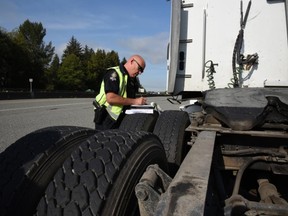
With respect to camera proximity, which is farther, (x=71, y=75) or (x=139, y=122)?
(x=71, y=75)

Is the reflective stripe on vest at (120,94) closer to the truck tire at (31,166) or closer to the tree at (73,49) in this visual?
the truck tire at (31,166)

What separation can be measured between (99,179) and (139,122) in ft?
7.87

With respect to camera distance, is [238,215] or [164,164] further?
[164,164]

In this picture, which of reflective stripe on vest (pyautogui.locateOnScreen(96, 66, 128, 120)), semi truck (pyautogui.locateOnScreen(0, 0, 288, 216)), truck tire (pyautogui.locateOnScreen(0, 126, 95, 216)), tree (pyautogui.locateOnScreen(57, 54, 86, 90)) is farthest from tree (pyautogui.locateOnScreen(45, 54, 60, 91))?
truck tire (pyautogui.locateOnScreen(0, 126, 95, 216))

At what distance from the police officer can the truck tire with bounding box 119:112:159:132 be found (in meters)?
0.15

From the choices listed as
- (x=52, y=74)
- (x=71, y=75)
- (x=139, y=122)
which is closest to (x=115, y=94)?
(x=139, y=122)

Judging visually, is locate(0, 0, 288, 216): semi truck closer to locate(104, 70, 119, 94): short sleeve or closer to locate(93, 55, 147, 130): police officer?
locate(93, 55, 147, 130): police officer

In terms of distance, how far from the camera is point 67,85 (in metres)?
81.1

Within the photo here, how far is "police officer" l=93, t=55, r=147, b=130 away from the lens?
414 centimetres

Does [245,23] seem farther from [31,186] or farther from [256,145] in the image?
[31,186]

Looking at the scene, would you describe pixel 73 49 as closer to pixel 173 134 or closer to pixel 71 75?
pixel 71 75

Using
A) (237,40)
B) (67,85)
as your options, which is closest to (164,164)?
(237,40)

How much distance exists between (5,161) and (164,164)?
1032 mm

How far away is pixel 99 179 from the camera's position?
1.70 meters
